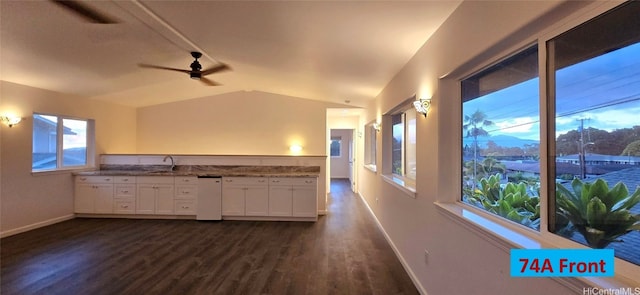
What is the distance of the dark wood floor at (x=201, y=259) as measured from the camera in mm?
2705

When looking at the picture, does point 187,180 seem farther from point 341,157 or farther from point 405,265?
point 341,157

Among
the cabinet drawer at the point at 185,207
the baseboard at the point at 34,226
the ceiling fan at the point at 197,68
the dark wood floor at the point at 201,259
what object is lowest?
the dark wood floor at the point at 201,259

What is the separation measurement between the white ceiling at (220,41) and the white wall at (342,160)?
7.55m

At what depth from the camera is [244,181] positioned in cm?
522

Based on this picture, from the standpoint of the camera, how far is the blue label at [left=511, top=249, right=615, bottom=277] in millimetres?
1100

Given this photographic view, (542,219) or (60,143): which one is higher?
(60,143)

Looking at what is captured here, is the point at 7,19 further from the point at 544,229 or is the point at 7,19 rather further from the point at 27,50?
the point at 544,229

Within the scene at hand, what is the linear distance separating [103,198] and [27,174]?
3.79 ft

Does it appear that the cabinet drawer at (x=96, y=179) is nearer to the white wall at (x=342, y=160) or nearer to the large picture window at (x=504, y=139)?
the large picture window at (x=504, y=139)

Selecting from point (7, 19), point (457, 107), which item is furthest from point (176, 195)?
point (457, 107)

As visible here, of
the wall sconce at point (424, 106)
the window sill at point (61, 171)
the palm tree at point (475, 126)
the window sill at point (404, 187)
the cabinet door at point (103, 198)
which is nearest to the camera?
the palm tree at point (475, 126)

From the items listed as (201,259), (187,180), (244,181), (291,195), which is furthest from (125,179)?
(291,195)

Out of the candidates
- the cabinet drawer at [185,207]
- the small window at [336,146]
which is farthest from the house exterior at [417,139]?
the small window at [336,146]

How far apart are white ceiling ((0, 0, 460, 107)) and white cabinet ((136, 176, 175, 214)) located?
184 centimetres
